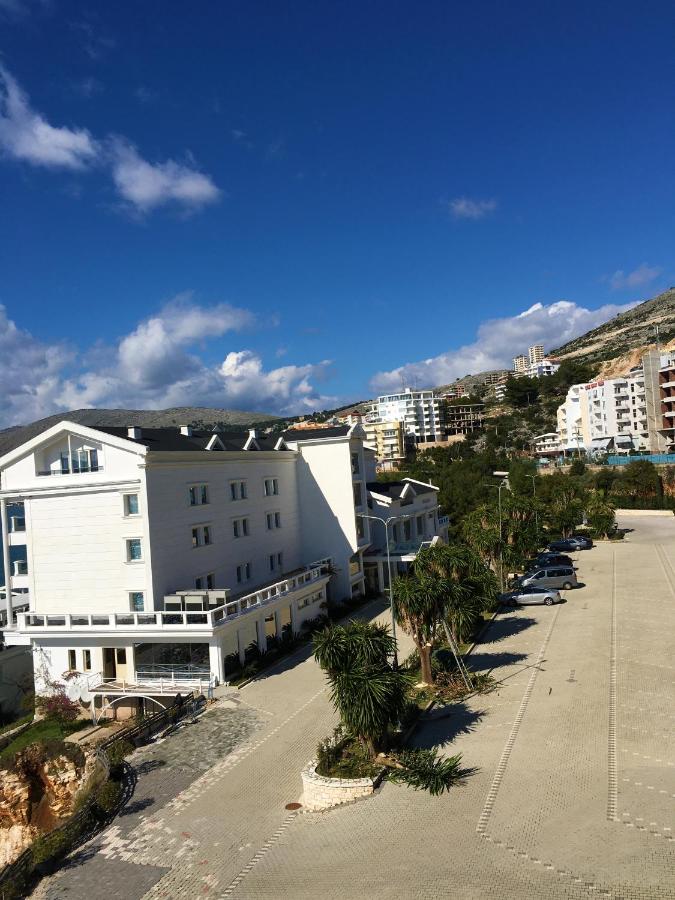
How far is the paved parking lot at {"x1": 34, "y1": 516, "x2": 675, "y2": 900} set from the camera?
12.9 m

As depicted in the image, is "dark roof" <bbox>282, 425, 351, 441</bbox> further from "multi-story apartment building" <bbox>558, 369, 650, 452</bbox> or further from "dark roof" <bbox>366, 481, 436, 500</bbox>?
"multi-story apartment building" <bbox>558, 369, 650, 452</bbox>

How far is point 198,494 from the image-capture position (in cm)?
3225

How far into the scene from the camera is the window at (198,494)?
104 ft

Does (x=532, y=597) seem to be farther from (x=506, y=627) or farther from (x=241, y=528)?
(x=241, y=528)

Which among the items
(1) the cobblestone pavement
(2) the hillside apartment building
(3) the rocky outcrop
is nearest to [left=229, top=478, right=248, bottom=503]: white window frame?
(1) the cobblestone pavement

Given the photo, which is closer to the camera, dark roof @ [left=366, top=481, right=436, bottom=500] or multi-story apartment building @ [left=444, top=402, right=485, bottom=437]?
dark roof @ [left=366, top=481, right=436, bottom=500]

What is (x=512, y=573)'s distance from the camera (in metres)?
46.1

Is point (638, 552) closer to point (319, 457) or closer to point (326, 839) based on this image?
point (319, 457)

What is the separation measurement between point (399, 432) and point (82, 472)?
395 feet

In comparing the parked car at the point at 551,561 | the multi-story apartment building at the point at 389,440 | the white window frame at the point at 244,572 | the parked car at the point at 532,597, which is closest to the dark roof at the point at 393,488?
the parked car at the point at 551,561

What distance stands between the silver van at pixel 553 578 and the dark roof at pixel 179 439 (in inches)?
710

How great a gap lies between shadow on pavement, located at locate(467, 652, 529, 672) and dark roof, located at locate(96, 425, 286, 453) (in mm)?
16184

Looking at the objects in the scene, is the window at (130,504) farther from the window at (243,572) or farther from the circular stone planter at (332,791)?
the circular stone planter at (332,791)

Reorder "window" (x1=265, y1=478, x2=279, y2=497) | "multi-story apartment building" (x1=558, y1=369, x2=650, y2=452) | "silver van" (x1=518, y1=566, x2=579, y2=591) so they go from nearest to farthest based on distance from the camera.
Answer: "window" (x1=265, y1=478, x2=279, y2=497)
"silver van" (x1=518, y1=566, x2=579, y2=591)
"multi-story apartment building" (x1=558, y1=369, x2=650, y2=452)
